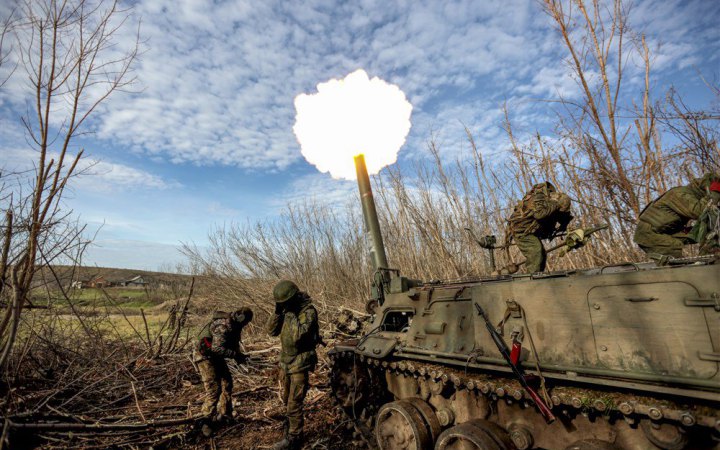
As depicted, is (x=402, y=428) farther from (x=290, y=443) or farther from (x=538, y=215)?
(x=538, y=215)

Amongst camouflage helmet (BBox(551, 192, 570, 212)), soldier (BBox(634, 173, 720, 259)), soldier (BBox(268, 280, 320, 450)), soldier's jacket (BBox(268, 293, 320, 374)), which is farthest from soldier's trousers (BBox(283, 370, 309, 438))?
soldier (BBox(634, 173, 720, 259))

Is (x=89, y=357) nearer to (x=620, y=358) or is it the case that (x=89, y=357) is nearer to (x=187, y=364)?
(x=187, y=364)

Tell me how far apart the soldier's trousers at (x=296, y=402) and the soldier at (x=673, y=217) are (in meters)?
4.46

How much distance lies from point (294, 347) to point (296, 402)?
708mm

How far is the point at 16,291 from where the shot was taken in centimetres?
255

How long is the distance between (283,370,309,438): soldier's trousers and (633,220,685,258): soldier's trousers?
15.5ft

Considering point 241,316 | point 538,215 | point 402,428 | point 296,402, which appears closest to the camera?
point 402,428

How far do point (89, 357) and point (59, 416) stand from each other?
286 cm

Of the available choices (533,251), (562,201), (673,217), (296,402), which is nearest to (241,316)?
(296,402)

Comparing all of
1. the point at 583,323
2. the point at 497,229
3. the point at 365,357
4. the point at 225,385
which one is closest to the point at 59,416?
the point at 225,385

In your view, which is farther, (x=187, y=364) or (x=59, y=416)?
(x=187, y=364)

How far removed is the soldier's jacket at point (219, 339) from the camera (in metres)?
5.71

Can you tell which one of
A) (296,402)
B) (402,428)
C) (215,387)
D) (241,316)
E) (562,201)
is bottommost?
(402,428)

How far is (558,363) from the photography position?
10.5 feet
